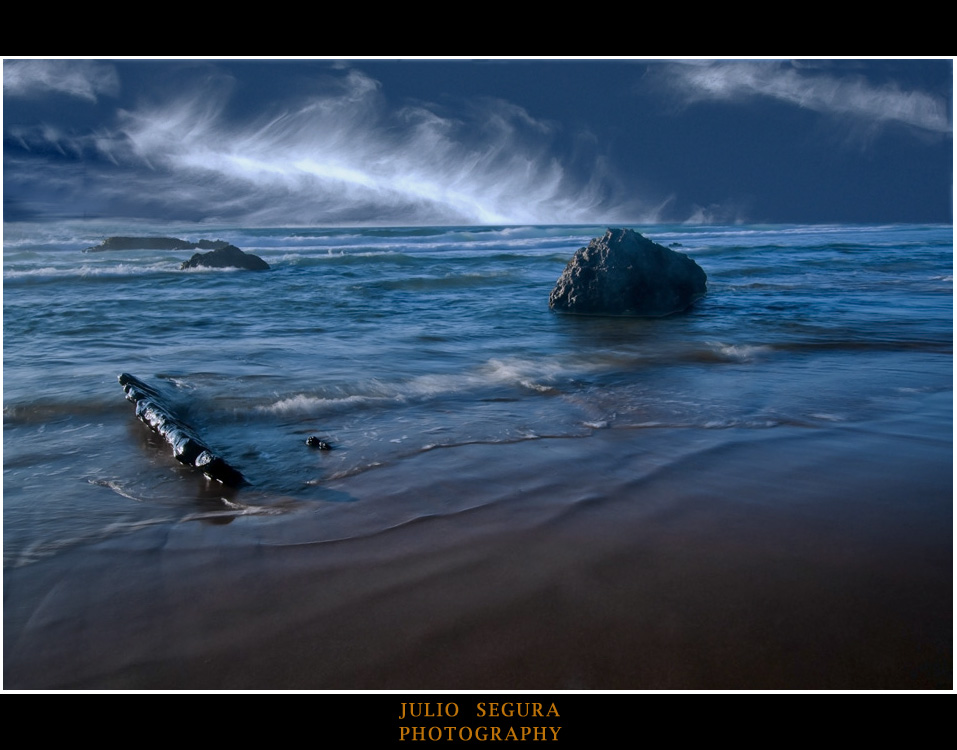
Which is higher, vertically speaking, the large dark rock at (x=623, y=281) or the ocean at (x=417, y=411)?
the large dark rock at (x=623, y=281)

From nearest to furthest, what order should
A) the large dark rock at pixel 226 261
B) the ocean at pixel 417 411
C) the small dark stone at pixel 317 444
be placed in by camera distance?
the ocean at pixel 417 411 → the small dark stone at pixel 317 444 → the large dark rock at pixel 226 261

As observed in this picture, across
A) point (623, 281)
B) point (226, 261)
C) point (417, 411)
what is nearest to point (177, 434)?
point (417, 411)

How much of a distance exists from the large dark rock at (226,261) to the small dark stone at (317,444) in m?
11.7

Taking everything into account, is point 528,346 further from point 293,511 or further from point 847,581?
point 847,581

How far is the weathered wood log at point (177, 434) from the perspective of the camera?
125 inches

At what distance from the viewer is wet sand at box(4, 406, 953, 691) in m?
1.89

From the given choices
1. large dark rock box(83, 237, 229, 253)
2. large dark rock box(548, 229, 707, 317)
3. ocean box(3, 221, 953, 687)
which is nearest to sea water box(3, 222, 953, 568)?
ocean box(3, 221, 953, 687)

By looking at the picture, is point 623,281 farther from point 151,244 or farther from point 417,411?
point 151,244

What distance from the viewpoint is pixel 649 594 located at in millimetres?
2197

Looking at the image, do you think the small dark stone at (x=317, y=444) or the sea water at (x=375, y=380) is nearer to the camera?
the sea water at (x=375, y=380)

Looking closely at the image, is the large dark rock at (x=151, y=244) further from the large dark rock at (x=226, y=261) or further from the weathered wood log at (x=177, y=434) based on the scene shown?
the weathered wood log at (x=177, y=434)

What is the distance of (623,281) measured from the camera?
27.6ft

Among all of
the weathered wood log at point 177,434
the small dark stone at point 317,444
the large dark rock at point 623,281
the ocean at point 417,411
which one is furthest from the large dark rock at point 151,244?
the small dark stone at point 317,444
